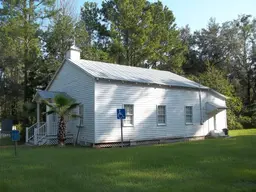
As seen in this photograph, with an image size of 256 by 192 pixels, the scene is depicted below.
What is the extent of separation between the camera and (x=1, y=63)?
36.4 meters

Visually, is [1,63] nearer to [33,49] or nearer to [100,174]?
[33,49]

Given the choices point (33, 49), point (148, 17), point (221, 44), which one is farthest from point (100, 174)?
point (221, 44)

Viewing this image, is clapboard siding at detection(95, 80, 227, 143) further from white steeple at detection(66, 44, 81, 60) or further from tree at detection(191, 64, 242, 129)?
tree at detection(191, 64, 242, 129)

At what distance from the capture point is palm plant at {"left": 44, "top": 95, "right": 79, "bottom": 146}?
17.4 meters

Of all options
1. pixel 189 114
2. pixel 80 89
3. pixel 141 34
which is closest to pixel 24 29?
pixel 80 89

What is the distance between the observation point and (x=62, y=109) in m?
17.4

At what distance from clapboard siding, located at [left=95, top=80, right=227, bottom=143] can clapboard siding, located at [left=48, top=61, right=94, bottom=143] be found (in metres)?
0.58

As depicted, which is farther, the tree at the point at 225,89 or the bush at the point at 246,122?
the bush at the point at 246,122

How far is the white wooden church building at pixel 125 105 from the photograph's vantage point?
58.5 feet

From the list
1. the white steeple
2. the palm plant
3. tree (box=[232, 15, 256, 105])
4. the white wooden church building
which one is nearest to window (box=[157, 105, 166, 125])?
the white wooden church building

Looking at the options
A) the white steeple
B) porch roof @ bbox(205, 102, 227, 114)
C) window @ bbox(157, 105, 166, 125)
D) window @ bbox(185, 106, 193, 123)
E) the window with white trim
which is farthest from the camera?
porch roof @ bbox(205, 102, 227, 114)

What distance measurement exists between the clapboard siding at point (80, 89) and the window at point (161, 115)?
530 centimetres

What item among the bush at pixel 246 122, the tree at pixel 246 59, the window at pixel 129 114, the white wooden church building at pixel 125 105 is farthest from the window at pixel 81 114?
the tree at pixel 246 59

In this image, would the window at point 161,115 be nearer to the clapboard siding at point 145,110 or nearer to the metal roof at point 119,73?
the clapboard siding at point 145,110
